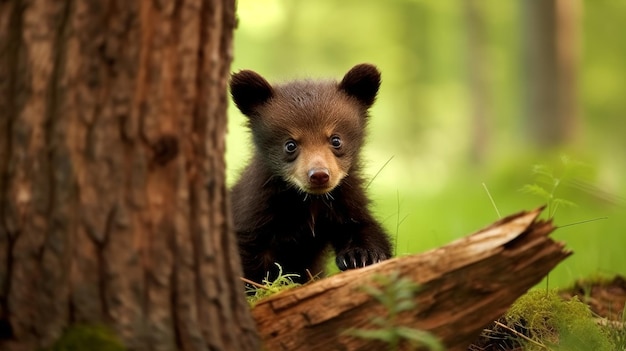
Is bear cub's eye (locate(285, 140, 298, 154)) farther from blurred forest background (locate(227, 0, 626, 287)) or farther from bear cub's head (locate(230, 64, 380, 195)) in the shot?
blurred forest background (locate(227, 0, 626, 287))

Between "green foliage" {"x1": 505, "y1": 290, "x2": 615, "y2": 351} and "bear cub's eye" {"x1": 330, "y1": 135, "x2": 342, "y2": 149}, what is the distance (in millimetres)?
1774

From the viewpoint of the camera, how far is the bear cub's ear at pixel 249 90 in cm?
559

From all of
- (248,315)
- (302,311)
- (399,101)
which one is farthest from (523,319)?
(399,101)

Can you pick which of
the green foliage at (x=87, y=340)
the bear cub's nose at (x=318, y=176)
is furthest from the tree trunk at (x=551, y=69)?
the green foliage at (x=87, y=340)

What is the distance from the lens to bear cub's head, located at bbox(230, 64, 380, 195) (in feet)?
17.7

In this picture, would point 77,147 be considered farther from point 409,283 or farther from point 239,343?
point 409,283

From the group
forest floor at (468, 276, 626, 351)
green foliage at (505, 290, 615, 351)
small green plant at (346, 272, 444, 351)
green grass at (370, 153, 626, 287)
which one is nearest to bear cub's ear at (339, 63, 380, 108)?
green grass at (370, 153, 626, 287)

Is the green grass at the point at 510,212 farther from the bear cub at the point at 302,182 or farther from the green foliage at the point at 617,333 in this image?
the green foliage at the point at 617,333

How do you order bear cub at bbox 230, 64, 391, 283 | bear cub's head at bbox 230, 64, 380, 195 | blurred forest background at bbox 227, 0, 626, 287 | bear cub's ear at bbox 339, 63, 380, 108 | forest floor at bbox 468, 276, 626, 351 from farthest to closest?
blurred forest background at bbox 227, 0, 626, 287, bear cub's ear at bbox 339, 63, 380, 108, bear cub's head at bbox 230, 64, 380, 195, bear cub at bbox 230, 64, 391, 283, forest floor at bbox 468, 276, 626, 351

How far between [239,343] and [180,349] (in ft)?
0.78

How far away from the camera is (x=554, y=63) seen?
555 inches

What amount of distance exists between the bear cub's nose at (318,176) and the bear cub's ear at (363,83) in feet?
3.14

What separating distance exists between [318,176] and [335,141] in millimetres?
571

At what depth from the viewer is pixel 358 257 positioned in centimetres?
496
